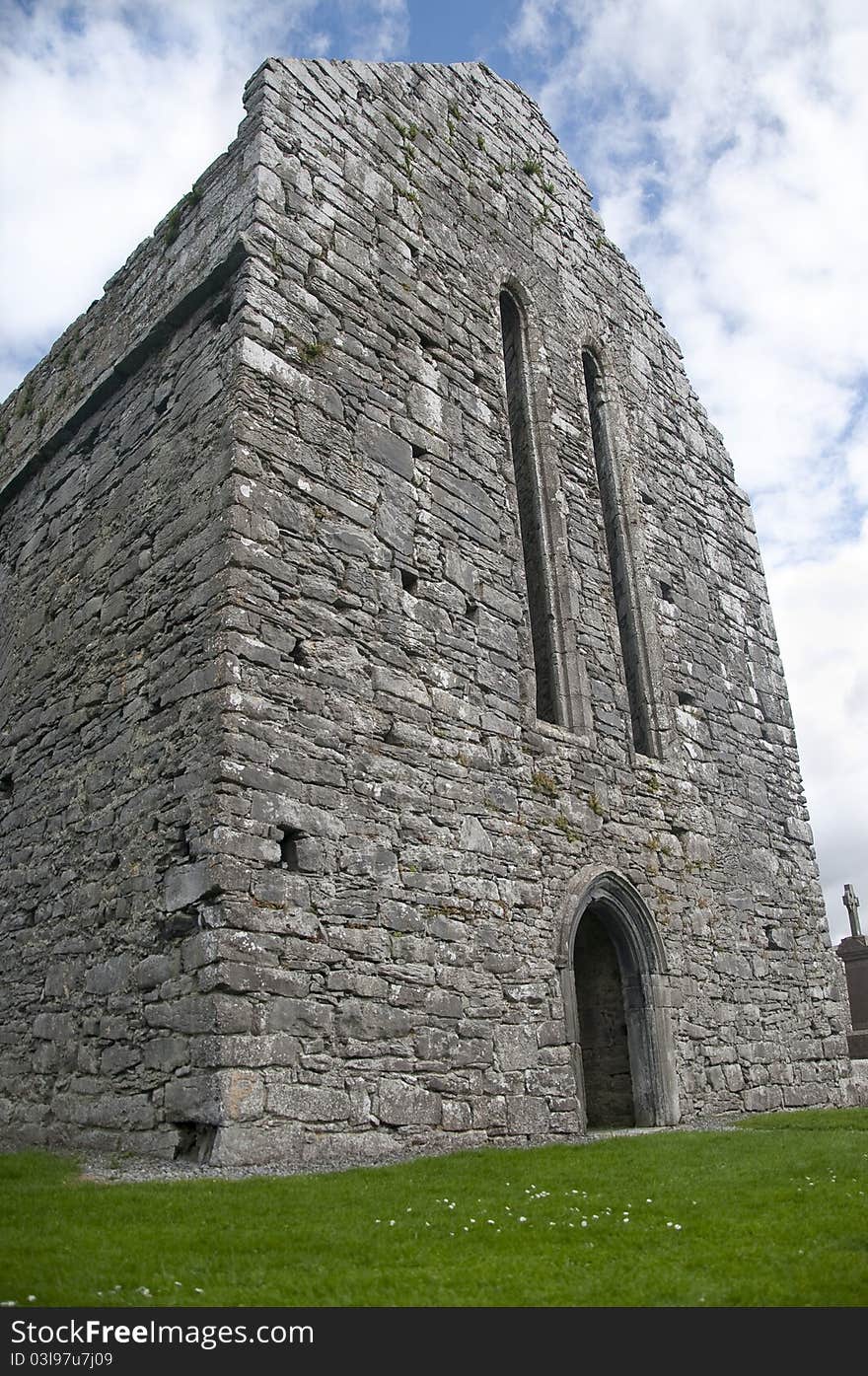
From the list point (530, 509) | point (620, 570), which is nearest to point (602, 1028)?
point (620, 570)

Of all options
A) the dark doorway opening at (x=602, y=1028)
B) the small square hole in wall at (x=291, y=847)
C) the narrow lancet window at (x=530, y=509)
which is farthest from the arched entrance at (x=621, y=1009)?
the small square hole in wall at (x=291, y=847)

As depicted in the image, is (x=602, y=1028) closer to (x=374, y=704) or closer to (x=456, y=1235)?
(x=374, y=704)

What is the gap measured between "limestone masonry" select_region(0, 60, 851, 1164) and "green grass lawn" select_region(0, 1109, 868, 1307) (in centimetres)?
94

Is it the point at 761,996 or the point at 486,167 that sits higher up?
the point at 486,167

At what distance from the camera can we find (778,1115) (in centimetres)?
902

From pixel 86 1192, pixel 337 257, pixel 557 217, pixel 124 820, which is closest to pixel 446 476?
pixel 337 257

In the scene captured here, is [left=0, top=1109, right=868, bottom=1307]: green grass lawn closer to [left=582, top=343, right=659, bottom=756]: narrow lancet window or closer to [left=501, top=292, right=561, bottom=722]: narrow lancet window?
[left=501, top=292, right=561, bottom=722]: narrow lancet window

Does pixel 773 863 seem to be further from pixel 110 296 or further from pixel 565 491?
pixel 110 296

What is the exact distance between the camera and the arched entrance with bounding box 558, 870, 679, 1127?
342 inches

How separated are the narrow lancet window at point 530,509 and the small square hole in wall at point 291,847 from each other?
3.61 metres

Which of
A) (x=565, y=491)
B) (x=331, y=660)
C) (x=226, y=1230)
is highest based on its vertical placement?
(x=565, y=491)

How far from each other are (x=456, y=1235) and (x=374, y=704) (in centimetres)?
400

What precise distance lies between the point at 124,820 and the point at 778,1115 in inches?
249

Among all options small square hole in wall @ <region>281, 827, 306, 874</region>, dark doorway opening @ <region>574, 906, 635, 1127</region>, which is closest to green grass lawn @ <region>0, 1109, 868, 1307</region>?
small square hole in wall @ <region>281, 827, 306, 874</region>
